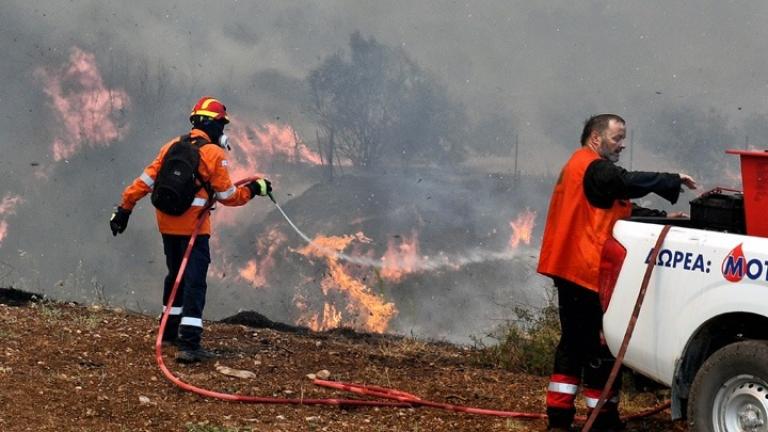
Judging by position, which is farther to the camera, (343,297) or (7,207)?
(7,207)

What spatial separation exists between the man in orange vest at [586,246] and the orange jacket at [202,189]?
3081 millimetres

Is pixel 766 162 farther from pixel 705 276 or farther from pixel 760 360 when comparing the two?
pixel 760 360

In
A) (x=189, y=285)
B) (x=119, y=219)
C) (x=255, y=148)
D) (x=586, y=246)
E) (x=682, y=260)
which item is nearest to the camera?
(x=682, y=260)

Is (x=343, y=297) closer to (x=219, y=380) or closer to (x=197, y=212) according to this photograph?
(x=197, y=212)

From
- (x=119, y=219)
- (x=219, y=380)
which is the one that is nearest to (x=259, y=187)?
(x=119, y=219)

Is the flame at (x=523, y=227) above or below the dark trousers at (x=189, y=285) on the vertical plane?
above

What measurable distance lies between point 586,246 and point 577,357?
732 mm

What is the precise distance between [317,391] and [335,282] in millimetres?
17110

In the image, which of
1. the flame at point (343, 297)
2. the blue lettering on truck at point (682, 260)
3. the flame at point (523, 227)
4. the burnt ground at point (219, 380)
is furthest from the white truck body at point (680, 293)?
the flame at point (523, 227)

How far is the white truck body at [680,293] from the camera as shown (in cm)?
455

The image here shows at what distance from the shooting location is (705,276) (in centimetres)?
475

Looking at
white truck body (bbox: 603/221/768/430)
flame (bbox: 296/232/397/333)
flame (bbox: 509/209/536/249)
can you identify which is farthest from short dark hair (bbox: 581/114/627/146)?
flame (bbox: 509/209/536/249)

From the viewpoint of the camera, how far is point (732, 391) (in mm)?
4664

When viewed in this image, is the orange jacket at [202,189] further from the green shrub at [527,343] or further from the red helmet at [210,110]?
the green shrub at [527,343]
